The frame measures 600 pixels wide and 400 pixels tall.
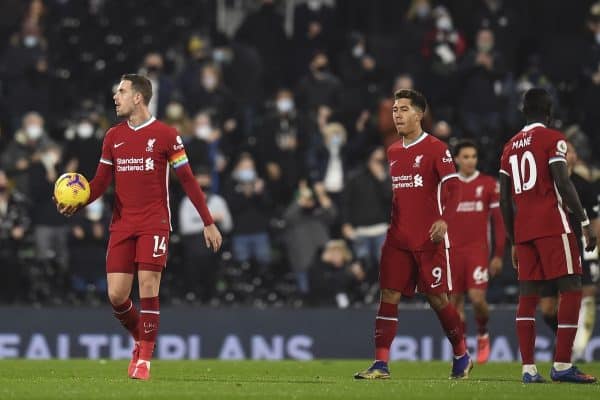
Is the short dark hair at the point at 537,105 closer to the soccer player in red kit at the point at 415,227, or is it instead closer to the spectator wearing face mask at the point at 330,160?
the soccer player in red kit at the point at 415,227

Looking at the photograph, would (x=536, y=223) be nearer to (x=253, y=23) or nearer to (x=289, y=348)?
(x=289, y=348)

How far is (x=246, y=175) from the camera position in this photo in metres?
21.2

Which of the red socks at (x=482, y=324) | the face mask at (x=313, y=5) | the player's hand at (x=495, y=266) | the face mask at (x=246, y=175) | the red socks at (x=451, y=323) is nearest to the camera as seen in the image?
the red socks at (x=451, y=323)

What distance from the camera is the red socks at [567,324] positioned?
11719 millimetres

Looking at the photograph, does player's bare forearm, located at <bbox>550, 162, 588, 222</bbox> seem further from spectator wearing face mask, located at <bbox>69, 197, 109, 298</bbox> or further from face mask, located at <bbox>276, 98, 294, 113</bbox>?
face mask, located at <bbox>276, 98, 294, 113</bbox>

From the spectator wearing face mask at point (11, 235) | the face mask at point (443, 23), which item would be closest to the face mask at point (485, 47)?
the face mask at point (443, 23)

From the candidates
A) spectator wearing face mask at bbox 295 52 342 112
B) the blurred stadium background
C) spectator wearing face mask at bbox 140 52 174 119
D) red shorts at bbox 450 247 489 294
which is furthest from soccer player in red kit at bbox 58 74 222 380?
spectator wearing face mask at bbox 295 52 342 112

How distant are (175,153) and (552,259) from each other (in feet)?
10.4

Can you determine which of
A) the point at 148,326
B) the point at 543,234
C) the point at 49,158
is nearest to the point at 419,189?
the point at 543,234

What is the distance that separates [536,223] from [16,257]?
10013 millimetres

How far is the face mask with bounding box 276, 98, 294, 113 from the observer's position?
22.7 m

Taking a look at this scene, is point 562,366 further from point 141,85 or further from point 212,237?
point 141,85

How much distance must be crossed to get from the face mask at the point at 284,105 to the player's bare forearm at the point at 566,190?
1125cm

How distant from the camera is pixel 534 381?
38.6 feet
